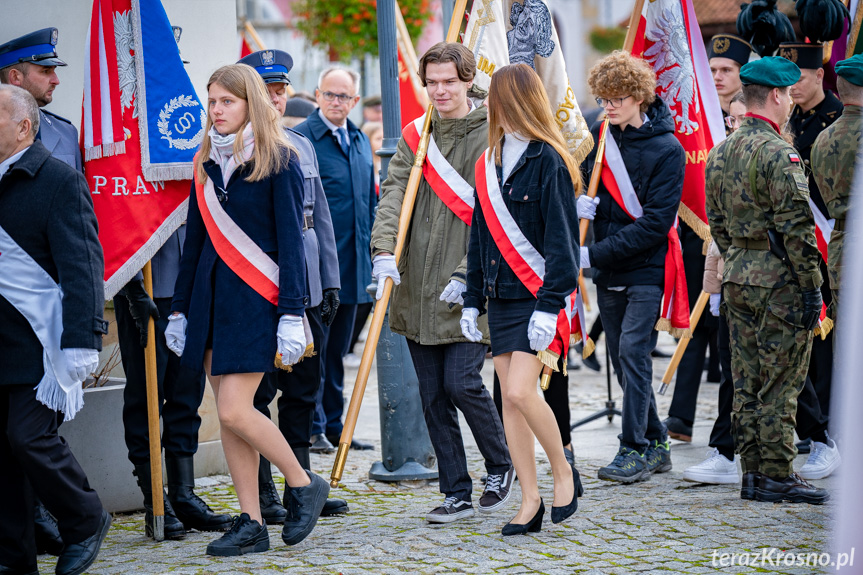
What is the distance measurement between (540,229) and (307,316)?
3.68 feet

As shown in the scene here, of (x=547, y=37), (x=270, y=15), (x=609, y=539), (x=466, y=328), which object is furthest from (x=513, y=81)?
(x=270, y=15)

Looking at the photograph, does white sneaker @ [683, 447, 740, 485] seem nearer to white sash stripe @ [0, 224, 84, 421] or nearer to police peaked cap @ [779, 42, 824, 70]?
police peaked cap @ [779, 42, 824, 70]

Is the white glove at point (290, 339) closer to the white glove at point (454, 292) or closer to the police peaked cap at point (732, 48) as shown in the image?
the white glove at point (454, 292)

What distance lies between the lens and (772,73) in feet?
18.5

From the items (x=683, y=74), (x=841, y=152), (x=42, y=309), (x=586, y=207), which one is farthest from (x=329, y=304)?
(x=683, y=74)

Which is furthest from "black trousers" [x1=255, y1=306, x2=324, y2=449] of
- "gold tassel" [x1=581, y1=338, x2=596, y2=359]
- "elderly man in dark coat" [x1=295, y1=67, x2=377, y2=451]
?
"elderly man in dark coat" [x1=295, y1=67, x2=377, y2=451]

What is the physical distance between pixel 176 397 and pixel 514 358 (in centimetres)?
160

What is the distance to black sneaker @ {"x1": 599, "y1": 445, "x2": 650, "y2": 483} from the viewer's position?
244 inches

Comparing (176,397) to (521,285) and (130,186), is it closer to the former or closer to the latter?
(130,186)

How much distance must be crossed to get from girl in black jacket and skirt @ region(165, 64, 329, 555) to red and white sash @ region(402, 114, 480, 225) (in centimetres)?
84

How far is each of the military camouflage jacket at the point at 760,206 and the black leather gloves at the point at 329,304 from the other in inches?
74.2

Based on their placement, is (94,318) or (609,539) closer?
(94,318)

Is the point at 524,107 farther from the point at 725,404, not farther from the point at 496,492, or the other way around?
the point at 725,404

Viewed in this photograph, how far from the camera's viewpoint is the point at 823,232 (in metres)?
6.45
